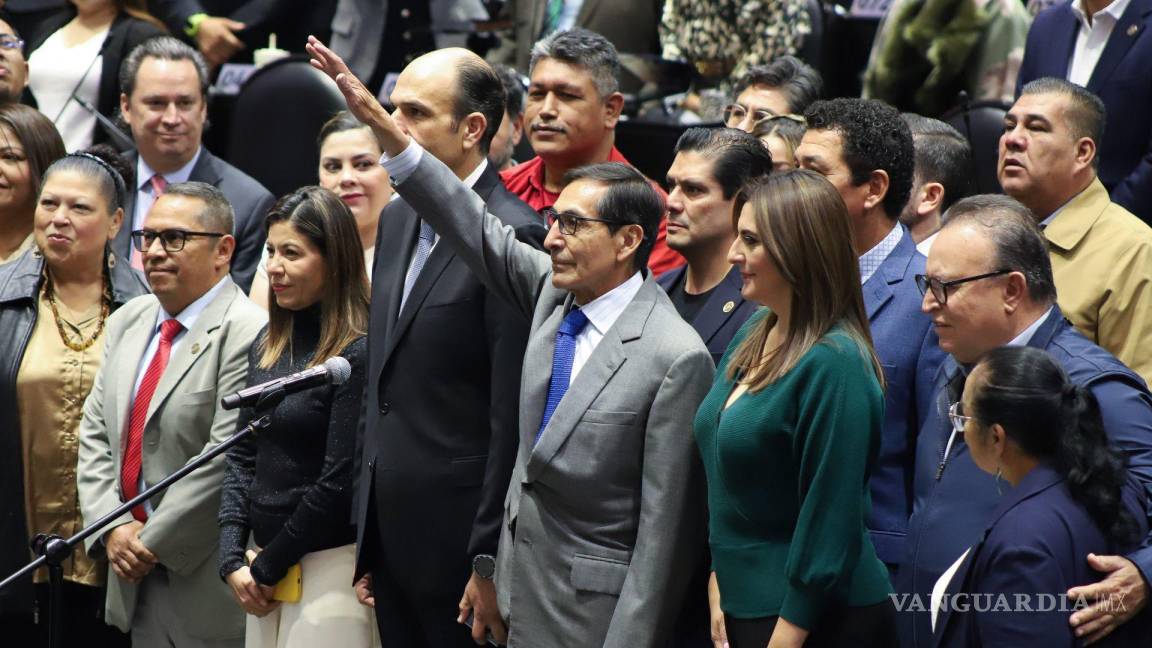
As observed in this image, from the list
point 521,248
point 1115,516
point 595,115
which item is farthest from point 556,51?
point 1115,516

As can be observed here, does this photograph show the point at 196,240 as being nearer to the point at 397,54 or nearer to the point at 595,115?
the point at 595,115

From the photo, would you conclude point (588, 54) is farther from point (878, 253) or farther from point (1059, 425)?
point (1059, 425)

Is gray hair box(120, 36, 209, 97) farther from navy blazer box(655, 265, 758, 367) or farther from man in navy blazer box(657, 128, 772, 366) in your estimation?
navy blazer box(655, 265, 758, 367)

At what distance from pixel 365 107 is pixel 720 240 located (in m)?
0.92

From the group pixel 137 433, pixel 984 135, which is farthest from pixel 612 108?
pixel 137 433

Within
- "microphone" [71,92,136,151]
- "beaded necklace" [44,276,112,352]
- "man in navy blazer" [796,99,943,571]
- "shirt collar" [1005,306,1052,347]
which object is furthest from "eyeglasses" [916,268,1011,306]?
"microphone" [71,92,136,151]

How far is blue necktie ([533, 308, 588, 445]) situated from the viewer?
349cm

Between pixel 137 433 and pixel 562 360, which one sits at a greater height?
pixel 562 360

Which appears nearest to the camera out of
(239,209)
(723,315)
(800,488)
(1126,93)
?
(800,488)

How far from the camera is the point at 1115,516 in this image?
111 inches

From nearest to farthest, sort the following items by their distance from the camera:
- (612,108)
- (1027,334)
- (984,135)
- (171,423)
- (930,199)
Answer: (1027,334) < (930,199) < (171,423) < (612,108) < (984,135)

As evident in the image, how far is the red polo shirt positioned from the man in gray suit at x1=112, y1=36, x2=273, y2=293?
1.21m

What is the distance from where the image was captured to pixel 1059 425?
2.82 metres

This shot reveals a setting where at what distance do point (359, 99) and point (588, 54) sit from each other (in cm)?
132
